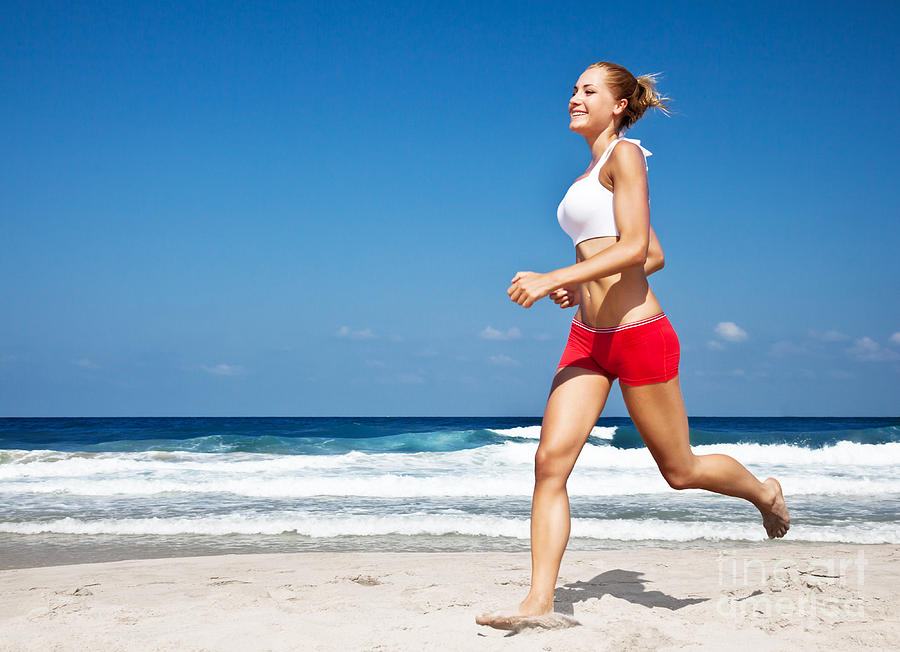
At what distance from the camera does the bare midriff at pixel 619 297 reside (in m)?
2.56

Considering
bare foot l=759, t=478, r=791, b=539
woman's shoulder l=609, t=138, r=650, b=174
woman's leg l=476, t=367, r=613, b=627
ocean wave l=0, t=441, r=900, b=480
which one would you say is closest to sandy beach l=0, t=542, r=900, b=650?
woman's leg l=476, t=367, r=613, b=627

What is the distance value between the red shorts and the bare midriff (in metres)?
0.03

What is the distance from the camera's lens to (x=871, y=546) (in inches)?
205

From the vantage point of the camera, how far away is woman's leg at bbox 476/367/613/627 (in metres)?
2.56

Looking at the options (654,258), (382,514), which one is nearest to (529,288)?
(654,258)

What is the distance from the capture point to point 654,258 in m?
2.89

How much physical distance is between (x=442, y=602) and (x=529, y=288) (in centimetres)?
176

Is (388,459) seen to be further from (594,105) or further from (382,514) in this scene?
(594,105)

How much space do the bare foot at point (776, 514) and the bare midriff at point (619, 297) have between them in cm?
110

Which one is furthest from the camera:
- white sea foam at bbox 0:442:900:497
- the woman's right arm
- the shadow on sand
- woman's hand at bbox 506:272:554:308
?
white sea foam at bbox 0:442:900:497

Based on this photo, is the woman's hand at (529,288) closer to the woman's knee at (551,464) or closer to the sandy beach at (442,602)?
the woman's knee at (551,464)

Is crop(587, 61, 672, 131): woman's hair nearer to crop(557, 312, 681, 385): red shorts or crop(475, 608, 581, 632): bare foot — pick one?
crop(557, 312, 681, 385): red shorts

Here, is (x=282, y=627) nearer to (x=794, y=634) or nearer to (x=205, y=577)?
(x=205, y=577)

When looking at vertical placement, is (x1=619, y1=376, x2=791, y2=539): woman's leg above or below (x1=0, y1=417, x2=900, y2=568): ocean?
above
